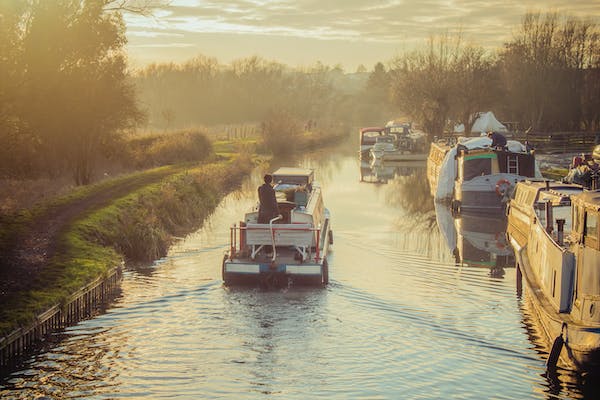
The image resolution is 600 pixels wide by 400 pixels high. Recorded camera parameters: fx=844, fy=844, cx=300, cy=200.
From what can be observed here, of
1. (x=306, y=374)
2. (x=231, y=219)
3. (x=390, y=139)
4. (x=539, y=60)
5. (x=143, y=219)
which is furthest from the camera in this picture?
(x=539, y=60)

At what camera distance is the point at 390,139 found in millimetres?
74500

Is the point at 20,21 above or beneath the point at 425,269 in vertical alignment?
above

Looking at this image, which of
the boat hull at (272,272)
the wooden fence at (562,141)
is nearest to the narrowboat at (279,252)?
the boat hull at (272,272)

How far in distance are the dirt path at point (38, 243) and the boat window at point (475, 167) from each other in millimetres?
15180

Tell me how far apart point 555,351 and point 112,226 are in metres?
16.3

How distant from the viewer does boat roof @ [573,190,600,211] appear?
1470 centimetres

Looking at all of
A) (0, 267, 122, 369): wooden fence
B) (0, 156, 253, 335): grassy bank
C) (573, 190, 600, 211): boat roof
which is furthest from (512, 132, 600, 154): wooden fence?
(573, 190, 600, 211): boat roof

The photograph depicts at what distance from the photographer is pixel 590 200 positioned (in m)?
15.1

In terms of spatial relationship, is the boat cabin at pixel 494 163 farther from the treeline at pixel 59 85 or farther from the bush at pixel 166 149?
the bush at pixel 166 149

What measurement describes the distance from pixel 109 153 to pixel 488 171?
22281 millimetres

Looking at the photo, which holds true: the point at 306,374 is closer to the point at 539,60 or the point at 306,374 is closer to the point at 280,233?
the point at 280,233

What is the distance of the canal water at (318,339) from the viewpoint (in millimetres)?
14828

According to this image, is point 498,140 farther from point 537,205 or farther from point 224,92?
point 224,92

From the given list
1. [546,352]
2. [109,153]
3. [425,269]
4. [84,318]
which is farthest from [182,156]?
[546,352]
